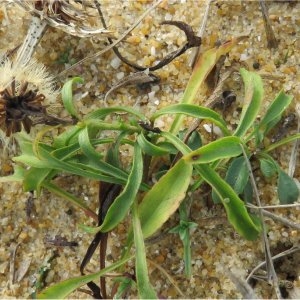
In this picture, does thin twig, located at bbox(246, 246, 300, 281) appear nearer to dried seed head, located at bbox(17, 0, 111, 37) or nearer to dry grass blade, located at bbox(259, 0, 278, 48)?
dry grass blade, located at bbox(259, 0, 278, 48)

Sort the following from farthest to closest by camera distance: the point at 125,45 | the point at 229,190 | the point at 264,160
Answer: the point at 125,45 → the point at 264,160 → the point at 229,190

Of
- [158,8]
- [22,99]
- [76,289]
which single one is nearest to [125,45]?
[158,8]

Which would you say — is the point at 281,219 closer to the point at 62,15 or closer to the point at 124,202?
the point at 124,202

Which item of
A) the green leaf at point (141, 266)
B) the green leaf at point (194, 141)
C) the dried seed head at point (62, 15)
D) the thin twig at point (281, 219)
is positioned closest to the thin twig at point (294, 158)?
the thin twig at point (281, 219)

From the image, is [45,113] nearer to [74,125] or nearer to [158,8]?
[74,125]

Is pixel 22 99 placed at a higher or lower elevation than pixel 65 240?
higher

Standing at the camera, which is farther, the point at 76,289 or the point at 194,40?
the point at 194,40
